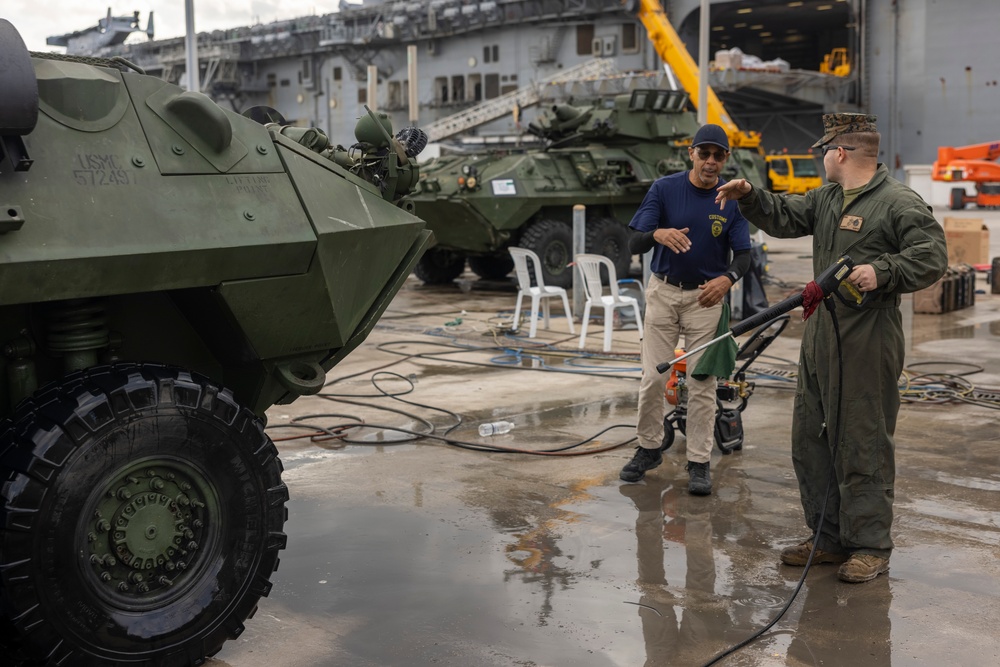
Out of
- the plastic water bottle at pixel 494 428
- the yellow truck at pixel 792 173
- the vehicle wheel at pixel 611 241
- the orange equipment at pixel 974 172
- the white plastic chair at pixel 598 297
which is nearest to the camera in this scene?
the plastic water bottle at pixel 494 428

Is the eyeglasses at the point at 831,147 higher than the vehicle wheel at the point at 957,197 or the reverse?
higher

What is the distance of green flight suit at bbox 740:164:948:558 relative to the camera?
15.4 ft

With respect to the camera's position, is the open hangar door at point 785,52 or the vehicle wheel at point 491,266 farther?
the open hangar door at point 785,52

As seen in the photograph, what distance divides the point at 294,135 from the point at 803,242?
22962mm

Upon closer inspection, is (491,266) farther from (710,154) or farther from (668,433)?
(710,154)

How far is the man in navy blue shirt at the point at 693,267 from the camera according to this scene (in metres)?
6.12

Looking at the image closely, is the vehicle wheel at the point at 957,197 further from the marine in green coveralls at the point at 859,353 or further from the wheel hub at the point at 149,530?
the wheel hub at the point at 149,530

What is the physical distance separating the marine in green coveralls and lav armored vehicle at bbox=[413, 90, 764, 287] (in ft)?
38.0

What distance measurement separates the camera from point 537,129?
1928cm

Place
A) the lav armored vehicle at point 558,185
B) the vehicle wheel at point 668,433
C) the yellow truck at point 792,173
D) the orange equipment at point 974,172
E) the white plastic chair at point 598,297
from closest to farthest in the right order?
the vehicle wheel at point 668,433
the white plastic chair at point 598,297
the lav armored vehicle at point 558,185
the orange equipment at point 974,172
the yellow truck at point 792,173

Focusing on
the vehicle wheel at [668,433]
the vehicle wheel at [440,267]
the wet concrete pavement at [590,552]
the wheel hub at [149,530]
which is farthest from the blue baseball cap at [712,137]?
the vehicle wheel at [440,267]

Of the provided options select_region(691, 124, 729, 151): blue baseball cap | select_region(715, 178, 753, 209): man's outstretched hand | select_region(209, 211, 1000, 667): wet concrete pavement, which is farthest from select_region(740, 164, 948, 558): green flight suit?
select_region(691, 124, 729, 151): blue baseball cap

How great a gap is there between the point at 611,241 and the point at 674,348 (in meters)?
11.9

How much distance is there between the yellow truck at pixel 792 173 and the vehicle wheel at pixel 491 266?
20.6 metres
